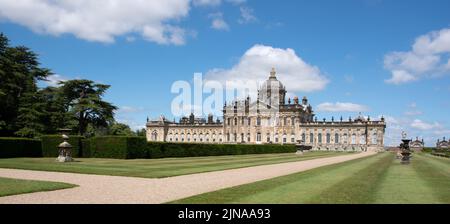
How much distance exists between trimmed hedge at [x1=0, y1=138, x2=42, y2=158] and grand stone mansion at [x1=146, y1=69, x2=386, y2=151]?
46.0 m

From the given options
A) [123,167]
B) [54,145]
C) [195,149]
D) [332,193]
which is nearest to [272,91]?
[195,149]

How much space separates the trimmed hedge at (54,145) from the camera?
27969 mm

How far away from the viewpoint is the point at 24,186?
1069cm

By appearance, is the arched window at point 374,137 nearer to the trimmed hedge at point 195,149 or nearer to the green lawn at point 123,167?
the trimmed hedge at point 195,149

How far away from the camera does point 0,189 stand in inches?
394

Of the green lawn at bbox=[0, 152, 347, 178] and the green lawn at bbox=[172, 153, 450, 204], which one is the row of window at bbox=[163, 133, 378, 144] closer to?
the green lawn at bbox=[0, 152, 347, 178]

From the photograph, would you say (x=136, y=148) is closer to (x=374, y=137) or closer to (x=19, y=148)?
(x=19, y=148)

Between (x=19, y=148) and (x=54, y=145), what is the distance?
209 centimetres

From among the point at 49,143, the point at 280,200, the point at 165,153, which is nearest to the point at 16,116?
the point at 49,143

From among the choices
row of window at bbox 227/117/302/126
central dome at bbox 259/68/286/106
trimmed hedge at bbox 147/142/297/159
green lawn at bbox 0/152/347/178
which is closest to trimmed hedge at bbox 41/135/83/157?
trimmed hedge at bbox 147/142/297/159

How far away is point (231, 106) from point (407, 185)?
73.4 meters
